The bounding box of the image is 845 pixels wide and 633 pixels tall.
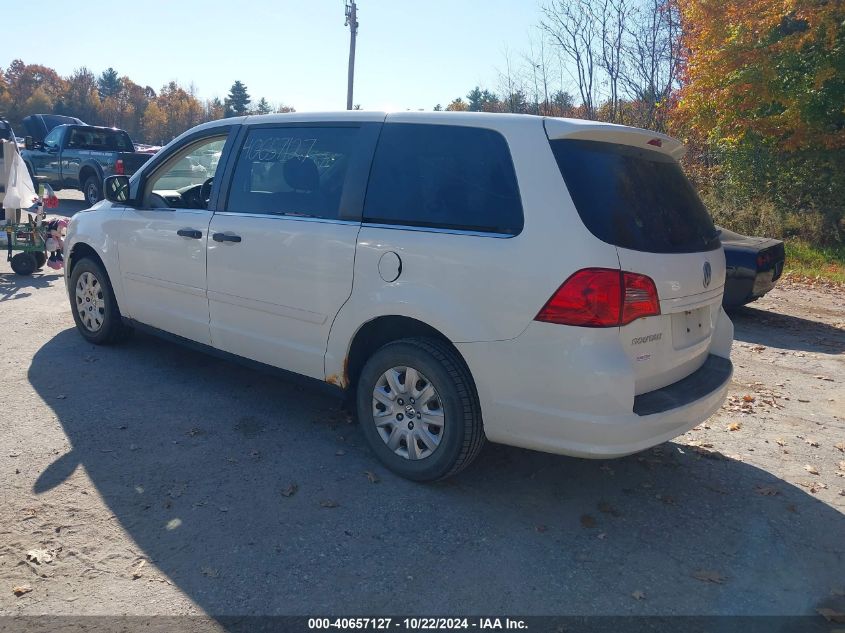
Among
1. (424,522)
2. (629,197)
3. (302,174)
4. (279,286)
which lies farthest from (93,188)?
(629,197)

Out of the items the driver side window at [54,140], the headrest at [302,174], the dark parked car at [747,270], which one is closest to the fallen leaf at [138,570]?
the headrest at [302,174]

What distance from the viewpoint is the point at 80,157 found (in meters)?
17.5

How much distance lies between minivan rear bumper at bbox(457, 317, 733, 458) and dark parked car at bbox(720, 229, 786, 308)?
541 centimetres

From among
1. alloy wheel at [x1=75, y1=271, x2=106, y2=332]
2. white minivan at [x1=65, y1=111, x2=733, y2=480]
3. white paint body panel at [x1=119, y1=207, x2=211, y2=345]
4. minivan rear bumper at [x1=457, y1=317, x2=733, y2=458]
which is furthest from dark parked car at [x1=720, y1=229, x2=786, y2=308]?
alloy wheel at [x1=75, y1=271, x2=106, y2=332]

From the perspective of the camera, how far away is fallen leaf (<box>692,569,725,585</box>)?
3.22m

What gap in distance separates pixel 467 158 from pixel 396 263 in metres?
0.68

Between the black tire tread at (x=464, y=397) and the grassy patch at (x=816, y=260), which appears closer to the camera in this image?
the black tire tread at (x=464, y=397)

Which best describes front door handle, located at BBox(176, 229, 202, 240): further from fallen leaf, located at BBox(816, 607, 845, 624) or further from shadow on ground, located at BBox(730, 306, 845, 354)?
shadow on ground, located at BBox(730, 306, 845, 354)

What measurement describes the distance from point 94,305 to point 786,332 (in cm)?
746

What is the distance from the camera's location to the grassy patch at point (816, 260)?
1252 cm

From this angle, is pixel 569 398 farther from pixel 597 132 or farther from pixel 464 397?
pixel 597 132

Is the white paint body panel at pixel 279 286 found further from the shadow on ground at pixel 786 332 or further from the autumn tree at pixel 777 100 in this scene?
the autumn tree at pixel 777 100

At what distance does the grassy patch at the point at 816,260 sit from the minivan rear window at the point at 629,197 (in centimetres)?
983

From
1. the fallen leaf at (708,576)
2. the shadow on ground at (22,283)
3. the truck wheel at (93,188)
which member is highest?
the truck wheel at (93,188)
